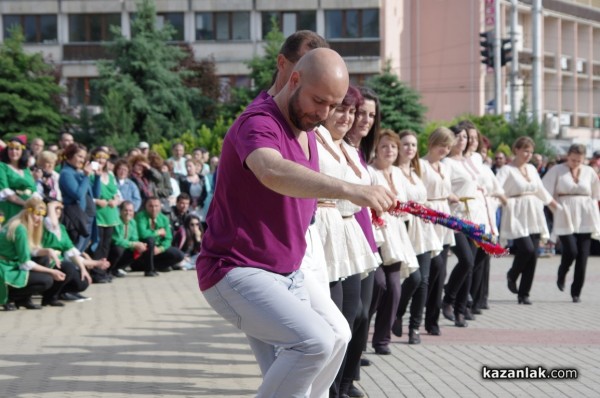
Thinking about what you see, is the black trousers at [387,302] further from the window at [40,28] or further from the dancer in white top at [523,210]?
the window at [40,28]

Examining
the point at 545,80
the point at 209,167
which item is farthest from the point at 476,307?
the point at 545,80

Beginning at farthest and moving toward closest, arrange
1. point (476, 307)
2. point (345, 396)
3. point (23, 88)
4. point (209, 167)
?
point (23, 88) < point (209, 167) < point (476, 307) < point (345, 396)

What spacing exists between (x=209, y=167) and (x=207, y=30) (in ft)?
116

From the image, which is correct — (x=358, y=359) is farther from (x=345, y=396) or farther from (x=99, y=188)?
(x=99, y=188)

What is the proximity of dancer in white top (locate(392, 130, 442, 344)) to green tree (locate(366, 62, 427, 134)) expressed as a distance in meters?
34.9

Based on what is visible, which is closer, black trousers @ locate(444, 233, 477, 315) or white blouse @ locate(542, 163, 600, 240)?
black trousers @ locate(444, 233, 477, 315)

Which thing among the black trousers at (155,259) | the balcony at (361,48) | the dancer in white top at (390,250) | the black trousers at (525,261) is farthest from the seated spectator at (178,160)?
the balcony at (361,48)

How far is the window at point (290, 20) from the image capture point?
2303 inches

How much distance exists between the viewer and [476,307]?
13.1 metres

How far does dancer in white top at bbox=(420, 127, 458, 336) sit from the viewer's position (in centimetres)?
1123

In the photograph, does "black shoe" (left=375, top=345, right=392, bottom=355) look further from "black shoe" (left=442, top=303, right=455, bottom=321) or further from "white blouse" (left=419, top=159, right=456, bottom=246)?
"black shoe" (left=442, top=303, right=455, bottom=321)

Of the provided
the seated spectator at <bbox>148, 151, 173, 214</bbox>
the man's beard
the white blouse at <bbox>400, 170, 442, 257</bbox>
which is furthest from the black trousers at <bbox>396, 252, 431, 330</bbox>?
the seated spectator at <bbox>148, 151, 173, 214</bbox>

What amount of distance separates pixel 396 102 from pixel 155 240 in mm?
27583

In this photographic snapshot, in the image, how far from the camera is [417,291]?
10.7m
